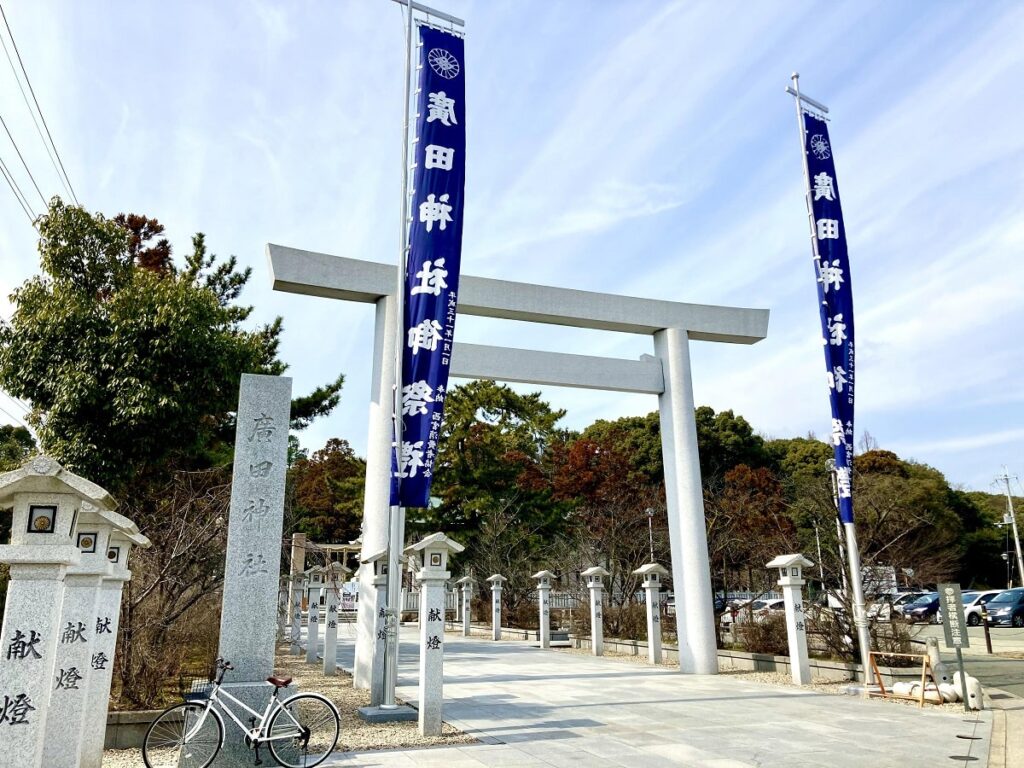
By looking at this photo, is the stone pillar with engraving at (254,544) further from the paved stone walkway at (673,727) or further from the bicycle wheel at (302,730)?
the paved stone walkway at (673,727)

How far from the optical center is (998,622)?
2227 cm

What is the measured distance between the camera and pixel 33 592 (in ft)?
13.8

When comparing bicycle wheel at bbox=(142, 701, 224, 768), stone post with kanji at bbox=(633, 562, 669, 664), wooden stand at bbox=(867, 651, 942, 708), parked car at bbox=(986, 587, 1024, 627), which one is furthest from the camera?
parked car at bbox=(986, 587, 1024, 627)

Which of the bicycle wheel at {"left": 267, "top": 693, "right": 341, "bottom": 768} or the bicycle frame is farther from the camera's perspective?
the bicycle wheel at {"left": 267, "top": 693, "right": 341, "bottom": 768}

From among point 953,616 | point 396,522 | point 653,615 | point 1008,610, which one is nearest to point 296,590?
point 653,615

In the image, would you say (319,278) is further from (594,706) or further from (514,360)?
(594,706)

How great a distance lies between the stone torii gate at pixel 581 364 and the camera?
10555 mm

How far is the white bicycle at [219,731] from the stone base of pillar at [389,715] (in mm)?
1444

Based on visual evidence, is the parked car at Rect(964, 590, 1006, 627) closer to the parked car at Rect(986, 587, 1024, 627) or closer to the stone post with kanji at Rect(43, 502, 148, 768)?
the parked car at Rect(986, 587, 1024, 627)

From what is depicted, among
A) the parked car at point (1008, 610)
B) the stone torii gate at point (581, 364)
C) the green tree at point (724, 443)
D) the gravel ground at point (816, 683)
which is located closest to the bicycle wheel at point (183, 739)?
the stone torii gate at point (581, 364)

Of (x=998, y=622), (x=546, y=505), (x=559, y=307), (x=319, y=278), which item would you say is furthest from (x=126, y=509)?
(x=998, y=622)

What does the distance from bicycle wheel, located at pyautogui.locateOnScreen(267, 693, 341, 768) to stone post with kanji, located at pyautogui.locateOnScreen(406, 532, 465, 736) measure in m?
1.08

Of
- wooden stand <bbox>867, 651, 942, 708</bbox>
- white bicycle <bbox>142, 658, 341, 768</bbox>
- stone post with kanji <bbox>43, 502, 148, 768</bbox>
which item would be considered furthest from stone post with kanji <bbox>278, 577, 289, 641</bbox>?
wooden stand <bbox>867, 651, 942, 708</bbox>

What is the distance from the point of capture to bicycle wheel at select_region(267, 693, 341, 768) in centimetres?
573
